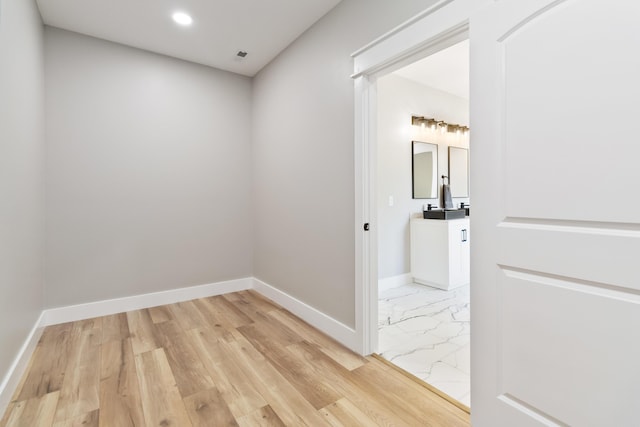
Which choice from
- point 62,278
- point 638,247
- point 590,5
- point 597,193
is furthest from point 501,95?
point 62,278

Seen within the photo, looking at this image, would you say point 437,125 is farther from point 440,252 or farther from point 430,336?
point 430,336

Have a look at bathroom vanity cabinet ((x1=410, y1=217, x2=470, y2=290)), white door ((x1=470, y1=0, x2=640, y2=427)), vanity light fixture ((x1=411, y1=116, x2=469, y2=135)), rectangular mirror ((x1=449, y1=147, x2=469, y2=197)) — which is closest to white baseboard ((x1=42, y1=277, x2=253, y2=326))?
bathroom vanity cabinet ((x1=410, y1=217, x2=470, y2=290))

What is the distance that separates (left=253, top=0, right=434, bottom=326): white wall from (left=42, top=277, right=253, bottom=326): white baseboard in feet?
1.63

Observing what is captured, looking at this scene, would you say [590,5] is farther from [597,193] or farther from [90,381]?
[90,381]

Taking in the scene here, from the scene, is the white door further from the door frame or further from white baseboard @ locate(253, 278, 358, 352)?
white baseboard @ locate(253, 278, 358, 352)

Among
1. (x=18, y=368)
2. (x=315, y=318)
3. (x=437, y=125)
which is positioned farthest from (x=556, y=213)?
(x=437, y=125)

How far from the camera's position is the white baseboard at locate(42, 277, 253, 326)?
2824 millimetres

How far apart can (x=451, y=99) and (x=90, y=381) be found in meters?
A: 5.29

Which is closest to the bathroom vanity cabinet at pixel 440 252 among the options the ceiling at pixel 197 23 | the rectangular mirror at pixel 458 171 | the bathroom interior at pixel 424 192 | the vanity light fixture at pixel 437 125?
the bathroom interior at pixel 424 192

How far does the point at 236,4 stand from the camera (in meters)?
2.43

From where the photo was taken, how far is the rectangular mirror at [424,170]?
13.9 feet

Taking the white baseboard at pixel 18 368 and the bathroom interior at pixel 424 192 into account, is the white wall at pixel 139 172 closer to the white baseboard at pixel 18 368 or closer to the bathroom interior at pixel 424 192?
the white baseboard at pixel 18 368

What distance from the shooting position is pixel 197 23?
8.82 ft

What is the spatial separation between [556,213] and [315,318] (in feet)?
6.65
